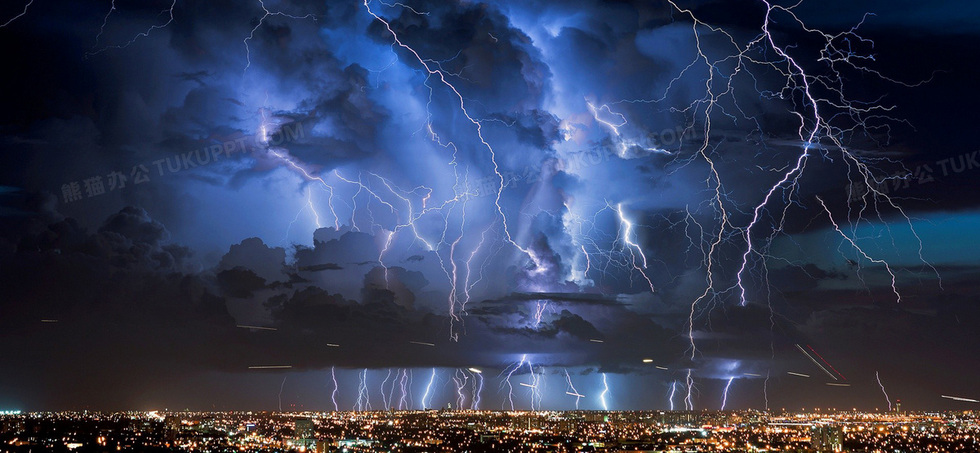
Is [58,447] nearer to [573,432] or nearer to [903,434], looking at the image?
[573,432]

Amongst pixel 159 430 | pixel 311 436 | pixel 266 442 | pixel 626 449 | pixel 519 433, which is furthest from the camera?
pixel 519 433

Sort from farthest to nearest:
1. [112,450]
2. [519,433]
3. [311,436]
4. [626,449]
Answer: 1. [519,433]
2. [311,436]
3. [626,449]
4. [112,450]

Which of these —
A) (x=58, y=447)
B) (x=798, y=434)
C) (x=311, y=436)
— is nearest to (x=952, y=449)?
(x=798, y=434)

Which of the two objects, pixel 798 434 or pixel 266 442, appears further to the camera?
pixel 798 434

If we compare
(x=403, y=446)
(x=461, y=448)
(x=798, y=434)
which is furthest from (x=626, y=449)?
(x=798, y=434)

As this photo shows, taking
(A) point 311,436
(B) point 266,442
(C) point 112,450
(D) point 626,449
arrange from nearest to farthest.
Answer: (C) point 112,450 → (D) point 626,449 → (B) point 266,442 → (A) point 311,436

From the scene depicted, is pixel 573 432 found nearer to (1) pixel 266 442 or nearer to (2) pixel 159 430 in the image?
(1) pixel 266 442

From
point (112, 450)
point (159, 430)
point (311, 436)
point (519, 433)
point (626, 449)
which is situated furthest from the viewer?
point (519, 433)

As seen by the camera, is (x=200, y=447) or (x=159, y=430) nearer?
(x=200, y=447)
